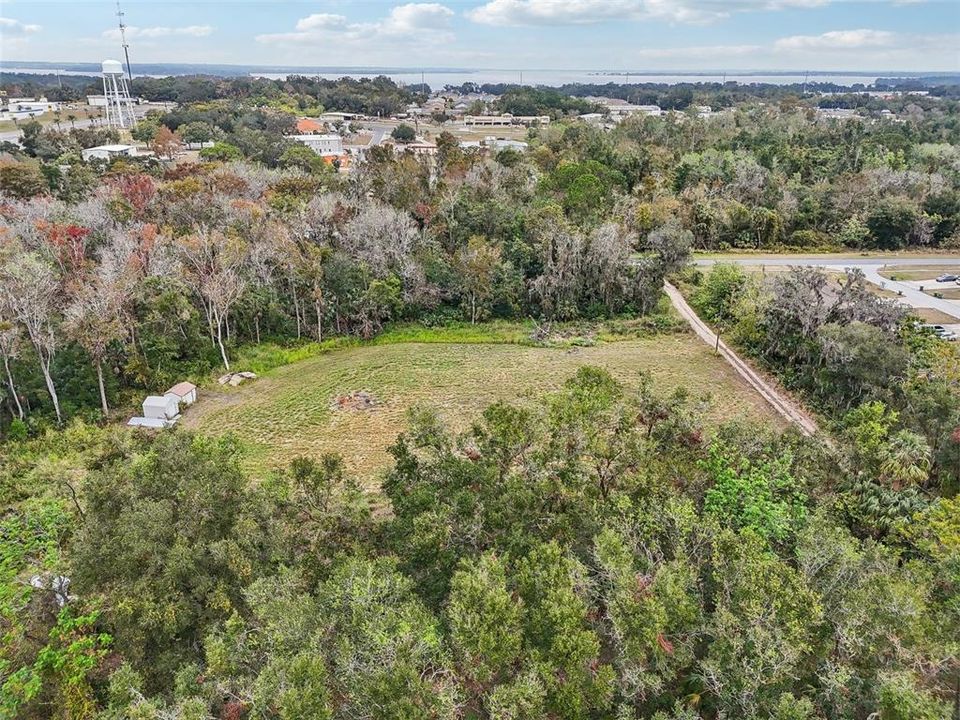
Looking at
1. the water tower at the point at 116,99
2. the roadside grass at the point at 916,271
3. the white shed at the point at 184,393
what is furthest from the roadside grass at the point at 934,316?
the water tower at the point at 116,99

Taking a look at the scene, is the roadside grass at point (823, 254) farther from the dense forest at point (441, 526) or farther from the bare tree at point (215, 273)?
the bare tree at point (215, 273)

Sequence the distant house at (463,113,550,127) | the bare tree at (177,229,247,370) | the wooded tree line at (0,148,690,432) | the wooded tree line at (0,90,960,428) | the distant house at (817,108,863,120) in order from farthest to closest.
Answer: the distant house at (463,113,550,127) → the distant house at (817,108,863,120) → the bare tree at (177,229,247,370) → the wooded tree line at (0,90,960,428) → the wooded tree line at (0,148,690,432)

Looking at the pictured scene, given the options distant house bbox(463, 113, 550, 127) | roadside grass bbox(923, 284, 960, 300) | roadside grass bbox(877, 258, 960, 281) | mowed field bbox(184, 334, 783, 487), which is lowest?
mowed field bbox(184, 334, 783, 487)

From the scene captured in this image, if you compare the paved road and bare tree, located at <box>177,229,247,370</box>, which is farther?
the paved road


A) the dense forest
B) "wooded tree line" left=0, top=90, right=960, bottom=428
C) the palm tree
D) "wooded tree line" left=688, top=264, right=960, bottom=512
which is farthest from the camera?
"wooded tree line" left=0, top=90, right=960, bottom=428

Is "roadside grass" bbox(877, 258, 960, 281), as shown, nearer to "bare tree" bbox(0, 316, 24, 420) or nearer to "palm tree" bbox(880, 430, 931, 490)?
"palm tree" bbox(880, 430, 931, 490)

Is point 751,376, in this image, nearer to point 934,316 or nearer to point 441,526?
point 934,316

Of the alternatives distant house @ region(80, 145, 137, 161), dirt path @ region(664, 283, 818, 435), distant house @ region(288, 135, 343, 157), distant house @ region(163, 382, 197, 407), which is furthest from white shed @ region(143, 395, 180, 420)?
distant house @ region(288, 135, 343, 157)

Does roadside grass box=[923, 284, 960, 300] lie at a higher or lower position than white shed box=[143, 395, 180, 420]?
higher
